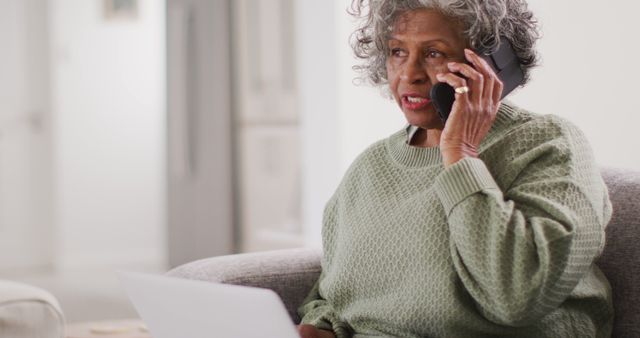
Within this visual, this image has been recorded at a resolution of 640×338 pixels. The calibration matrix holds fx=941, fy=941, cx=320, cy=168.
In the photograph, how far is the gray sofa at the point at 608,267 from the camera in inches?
60.5

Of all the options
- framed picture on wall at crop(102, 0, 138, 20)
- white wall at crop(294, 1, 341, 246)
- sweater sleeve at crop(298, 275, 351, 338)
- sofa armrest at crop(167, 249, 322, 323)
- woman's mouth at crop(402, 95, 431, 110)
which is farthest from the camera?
framed picture on wall at crop(102, 0, 138, 20)

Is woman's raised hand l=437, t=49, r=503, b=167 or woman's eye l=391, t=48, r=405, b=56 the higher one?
woman's eye l=391, t=48, r=405, b=56

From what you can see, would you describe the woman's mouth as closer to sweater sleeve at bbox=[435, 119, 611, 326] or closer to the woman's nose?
the woman's nose

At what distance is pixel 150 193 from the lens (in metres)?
6.51

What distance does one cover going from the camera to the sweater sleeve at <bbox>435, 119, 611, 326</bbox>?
1.25 metres

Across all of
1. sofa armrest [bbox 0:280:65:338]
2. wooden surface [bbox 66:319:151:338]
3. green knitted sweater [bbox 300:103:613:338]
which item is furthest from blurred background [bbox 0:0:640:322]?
sofa armrest [bbox 0:280:65:338]

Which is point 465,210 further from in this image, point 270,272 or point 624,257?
point 270,272

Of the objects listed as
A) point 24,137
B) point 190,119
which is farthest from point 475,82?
point 24,137

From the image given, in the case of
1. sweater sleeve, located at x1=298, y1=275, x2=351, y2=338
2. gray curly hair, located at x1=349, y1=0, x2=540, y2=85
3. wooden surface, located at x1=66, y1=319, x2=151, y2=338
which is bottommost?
wooden surface, located at x1=66, y1=319, x2=151, y2=338

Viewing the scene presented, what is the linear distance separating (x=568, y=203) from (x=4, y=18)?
16.8 ft

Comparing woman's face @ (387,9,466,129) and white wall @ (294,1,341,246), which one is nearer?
woman's face @ (387,9,466,129)

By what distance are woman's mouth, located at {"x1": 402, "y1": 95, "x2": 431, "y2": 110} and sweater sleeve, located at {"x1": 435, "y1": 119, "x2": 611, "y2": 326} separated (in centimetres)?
17

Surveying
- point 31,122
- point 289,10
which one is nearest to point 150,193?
point 31,122

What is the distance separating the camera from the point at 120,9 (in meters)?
6.28
